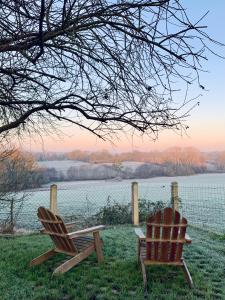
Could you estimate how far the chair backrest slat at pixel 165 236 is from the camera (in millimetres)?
4293

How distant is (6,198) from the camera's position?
9023 mm

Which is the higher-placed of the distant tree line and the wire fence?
the distant tree line

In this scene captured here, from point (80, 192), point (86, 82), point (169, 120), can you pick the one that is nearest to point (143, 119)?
point (169, 120)

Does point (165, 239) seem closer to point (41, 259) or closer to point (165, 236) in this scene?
point (165, 236)

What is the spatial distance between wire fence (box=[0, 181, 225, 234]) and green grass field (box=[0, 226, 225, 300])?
131 inches

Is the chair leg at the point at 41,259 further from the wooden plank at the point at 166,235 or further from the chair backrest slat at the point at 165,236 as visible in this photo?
the wooden plank at the point at 166,235

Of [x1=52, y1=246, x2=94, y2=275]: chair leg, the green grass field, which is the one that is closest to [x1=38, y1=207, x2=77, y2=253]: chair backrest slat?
[x1=52, y1=246, x2=94, y2=275]: chair leg

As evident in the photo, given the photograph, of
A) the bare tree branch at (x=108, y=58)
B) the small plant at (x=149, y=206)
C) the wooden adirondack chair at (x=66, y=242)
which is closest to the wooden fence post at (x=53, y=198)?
the small plant at (x=149, y=206)

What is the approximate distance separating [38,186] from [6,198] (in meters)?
0.76

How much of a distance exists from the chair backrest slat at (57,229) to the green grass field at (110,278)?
0.24 metres

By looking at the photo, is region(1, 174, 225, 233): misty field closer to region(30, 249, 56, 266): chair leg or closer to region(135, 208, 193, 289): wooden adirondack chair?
region(30, 249, 56, 266): chair leg

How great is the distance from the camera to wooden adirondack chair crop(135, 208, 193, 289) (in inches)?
169

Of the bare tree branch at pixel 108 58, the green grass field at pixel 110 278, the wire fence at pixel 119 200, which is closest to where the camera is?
the bare tree branch at pixel 108 58

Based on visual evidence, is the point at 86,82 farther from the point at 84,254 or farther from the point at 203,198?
→ the point at 203,198
